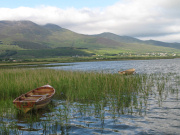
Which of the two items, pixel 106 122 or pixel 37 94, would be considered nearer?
pixel 106 122

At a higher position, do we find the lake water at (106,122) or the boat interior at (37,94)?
the boat interior at (37,94)

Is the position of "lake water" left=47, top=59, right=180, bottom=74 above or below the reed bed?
below

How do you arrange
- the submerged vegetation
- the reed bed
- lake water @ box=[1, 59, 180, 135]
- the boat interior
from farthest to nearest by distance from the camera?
1. the reed bed
2. the boat interior
3. the submerged vegetation
4. lake water @ box=[1, 59, 180, 135]

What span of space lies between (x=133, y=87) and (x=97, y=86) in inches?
185

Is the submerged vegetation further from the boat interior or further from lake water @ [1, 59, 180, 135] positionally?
the boat interior

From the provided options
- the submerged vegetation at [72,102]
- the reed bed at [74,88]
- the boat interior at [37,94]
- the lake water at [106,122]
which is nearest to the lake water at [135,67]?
the reed bed at [74,88]

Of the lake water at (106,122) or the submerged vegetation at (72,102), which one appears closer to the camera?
the lake water at (106,122)

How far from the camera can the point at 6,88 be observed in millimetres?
18656

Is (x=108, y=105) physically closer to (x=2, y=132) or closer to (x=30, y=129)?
(x=30, y=129)

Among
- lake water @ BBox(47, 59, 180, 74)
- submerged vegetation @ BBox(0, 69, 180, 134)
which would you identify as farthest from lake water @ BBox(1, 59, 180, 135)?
lake water @ BBox(47, 59, 180, 74)

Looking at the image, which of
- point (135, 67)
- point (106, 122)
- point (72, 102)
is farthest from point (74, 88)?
point (135, 67)

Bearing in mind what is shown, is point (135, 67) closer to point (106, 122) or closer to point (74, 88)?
point (74, 88)

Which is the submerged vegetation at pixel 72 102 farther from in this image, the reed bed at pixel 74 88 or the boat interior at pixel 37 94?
the boat interior at pixel 37 94

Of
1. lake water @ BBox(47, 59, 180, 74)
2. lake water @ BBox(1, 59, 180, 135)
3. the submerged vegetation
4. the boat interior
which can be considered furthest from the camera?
lake water @ BBox(47, 59, 180, 74)
